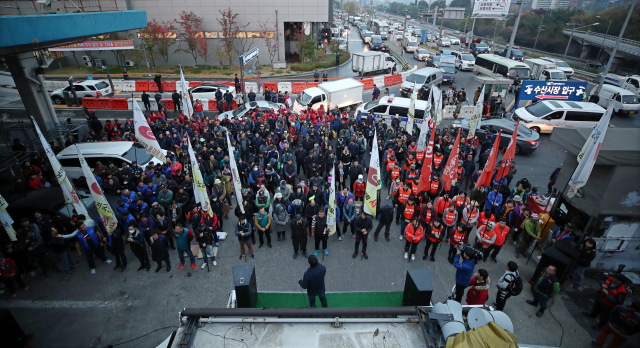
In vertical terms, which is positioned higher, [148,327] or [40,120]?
[40,120]

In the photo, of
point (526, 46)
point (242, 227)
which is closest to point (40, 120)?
point (242, 227)

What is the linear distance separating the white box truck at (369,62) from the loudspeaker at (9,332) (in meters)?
30.4

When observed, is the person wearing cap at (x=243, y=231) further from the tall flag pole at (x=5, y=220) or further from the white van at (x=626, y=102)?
the white van at (x=626, y=102)

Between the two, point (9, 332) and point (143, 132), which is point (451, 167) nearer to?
point (143, 132)

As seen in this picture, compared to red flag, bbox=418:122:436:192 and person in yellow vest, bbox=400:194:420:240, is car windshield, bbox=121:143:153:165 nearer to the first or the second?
person in yellow vest, bbox=400:194:420:240

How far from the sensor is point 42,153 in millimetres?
12578

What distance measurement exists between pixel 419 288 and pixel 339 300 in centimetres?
232

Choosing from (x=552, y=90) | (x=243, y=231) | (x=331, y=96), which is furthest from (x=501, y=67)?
(x=243, y=231)

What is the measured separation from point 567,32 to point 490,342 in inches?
2595

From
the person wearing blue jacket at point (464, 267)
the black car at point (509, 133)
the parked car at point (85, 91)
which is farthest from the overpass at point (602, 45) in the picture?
the parked car at point (85, 91)

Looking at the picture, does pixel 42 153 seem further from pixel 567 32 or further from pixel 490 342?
pixel 567 32

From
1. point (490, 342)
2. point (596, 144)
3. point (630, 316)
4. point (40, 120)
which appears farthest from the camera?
point (40, 120)

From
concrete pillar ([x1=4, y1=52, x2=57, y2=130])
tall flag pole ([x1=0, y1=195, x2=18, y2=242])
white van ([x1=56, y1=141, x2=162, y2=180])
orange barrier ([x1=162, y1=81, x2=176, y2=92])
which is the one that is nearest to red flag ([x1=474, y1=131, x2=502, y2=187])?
white van ([x1=56, y1=141, x2=162, y2=180])

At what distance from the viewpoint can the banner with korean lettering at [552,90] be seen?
18.2 metres
